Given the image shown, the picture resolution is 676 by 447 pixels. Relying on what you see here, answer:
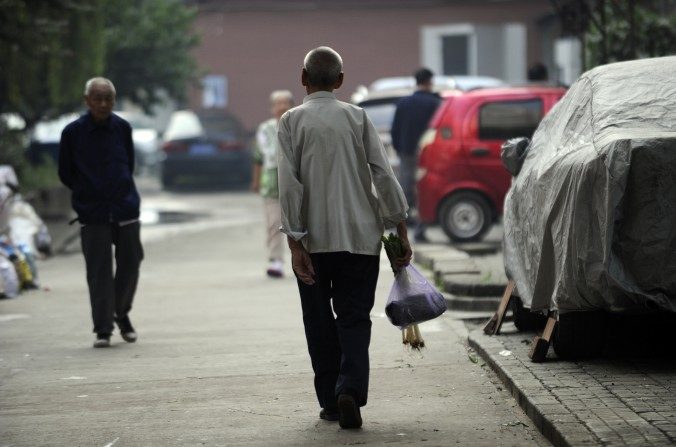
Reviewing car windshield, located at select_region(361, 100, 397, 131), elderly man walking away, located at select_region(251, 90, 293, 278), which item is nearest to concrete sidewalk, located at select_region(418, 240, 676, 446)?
elderly man walking away, located at select_region(251, 90, 293, 278)

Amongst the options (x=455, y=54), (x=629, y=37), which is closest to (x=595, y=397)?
(x=629, y=37)

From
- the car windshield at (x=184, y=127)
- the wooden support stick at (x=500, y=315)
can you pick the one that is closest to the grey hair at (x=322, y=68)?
the wooden support stick at (x=500, y=315)

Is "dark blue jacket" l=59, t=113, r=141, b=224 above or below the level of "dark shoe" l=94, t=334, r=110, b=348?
above

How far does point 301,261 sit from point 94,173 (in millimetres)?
3534

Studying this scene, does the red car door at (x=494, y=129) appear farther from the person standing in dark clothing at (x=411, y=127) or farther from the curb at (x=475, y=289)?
the curb at (x=475, y=289)

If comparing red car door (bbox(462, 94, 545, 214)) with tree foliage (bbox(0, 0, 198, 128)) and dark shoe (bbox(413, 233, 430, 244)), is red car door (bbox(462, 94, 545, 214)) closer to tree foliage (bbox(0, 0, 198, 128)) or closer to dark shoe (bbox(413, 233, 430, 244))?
dark shoe (bbox(413, 233, 430, 244))

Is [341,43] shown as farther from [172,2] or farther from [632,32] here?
[632,32]

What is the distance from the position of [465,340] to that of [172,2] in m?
23.7

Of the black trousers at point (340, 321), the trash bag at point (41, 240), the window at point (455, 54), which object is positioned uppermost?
the black trousers at point (340, 321)

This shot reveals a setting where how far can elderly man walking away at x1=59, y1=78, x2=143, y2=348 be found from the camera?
1009 cm

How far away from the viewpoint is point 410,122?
17.6m

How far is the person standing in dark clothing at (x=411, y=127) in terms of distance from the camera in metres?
17.6

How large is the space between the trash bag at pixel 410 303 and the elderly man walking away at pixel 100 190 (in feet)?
11.3

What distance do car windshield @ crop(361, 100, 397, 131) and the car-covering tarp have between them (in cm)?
1140
